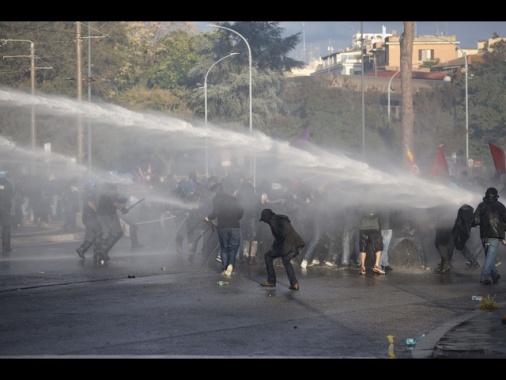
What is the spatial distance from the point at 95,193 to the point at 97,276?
5.03 m

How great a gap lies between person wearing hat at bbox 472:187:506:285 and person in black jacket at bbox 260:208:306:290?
325cm

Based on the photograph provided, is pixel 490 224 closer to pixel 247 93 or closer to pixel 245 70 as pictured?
pixel 247 93

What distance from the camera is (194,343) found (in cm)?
1220

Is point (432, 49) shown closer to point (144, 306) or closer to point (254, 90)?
point (254, 90)

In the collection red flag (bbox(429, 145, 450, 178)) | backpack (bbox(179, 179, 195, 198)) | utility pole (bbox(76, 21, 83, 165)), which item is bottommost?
backpack (bbox(179, 179, 195, 198))

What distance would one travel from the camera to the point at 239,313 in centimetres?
1488

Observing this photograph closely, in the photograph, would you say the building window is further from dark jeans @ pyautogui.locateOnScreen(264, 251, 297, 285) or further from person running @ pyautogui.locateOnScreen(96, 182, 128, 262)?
dark jeans @ pyautogui.locateOnScreen(264, 251, 297, 285)

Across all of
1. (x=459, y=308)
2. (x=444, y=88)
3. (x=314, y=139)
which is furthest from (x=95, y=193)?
(x=444, y=88)

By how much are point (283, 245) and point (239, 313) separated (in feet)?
10.3

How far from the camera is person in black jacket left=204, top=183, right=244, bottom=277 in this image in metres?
20.0

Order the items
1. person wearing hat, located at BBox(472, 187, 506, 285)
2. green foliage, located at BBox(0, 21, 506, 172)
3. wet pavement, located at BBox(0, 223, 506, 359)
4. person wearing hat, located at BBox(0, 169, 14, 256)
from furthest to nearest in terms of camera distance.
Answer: green foliage, located at BBox(0, 21, 506, 172)
person wearing hat, located at BBox(0, 169, 14, 256)
person wearing hat, located at BBox(472, 187, 506, 285)
wet pavement, located at BBox(0, 223, 506, 359)

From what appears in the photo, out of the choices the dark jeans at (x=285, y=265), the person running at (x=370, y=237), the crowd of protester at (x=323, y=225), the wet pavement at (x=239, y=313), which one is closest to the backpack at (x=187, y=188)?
the crowd of protester at (x=323, y=225)

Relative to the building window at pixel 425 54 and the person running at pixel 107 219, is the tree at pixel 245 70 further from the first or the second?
the building window at pixel 425 54

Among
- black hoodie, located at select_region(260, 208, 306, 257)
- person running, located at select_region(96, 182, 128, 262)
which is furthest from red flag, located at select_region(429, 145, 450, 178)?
black hoodie, located at select_region(260, 208, 306, 257)
